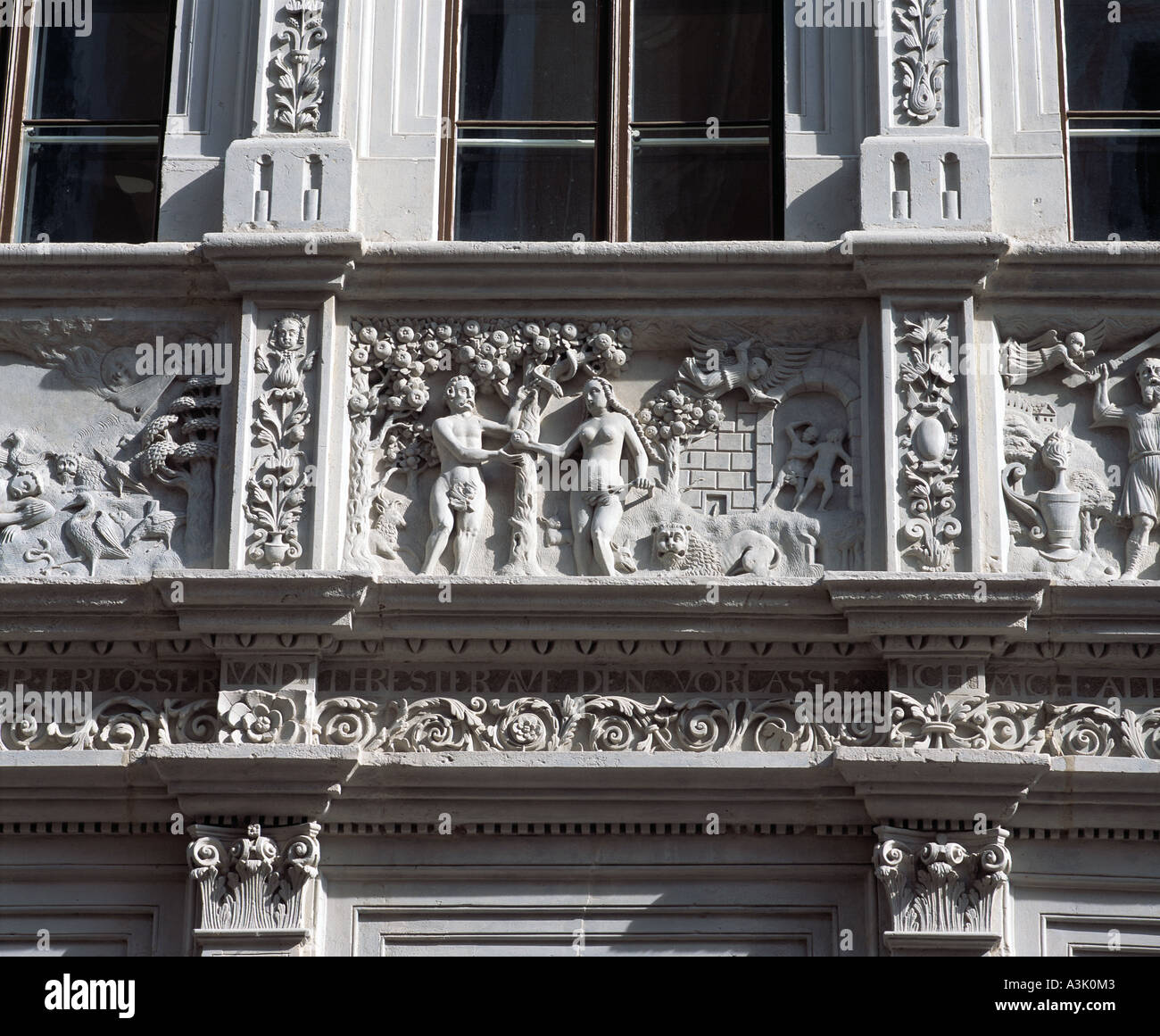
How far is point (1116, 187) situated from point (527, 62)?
2.88 meters

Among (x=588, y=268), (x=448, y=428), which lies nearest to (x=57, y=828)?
(x=448, y=428)

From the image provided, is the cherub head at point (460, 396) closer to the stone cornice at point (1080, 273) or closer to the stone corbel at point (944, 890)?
the stone cornice at point (1080, 273)

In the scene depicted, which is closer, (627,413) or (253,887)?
(253,887)

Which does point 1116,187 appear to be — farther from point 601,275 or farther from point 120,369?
point 120,369

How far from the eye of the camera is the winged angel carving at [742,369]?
884 cm

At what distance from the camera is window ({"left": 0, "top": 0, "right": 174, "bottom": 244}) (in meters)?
9.59

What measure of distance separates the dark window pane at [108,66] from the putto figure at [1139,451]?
15.4 ft

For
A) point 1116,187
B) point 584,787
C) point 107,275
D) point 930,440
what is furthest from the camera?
point 1116,187

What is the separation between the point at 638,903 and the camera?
8.16m

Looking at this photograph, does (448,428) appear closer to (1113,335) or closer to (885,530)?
(885,530)

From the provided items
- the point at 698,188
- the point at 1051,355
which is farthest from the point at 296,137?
the point at 1051,355

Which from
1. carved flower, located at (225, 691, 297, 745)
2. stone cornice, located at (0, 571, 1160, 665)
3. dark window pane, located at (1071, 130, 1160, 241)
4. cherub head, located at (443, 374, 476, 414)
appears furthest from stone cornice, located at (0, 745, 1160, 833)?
dark window pane, located at (1071, 130, 1160, 241)

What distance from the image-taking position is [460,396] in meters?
8.81

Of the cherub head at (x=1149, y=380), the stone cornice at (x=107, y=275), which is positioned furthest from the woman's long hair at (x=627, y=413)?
the cherub head at (x=1149, y=380)
